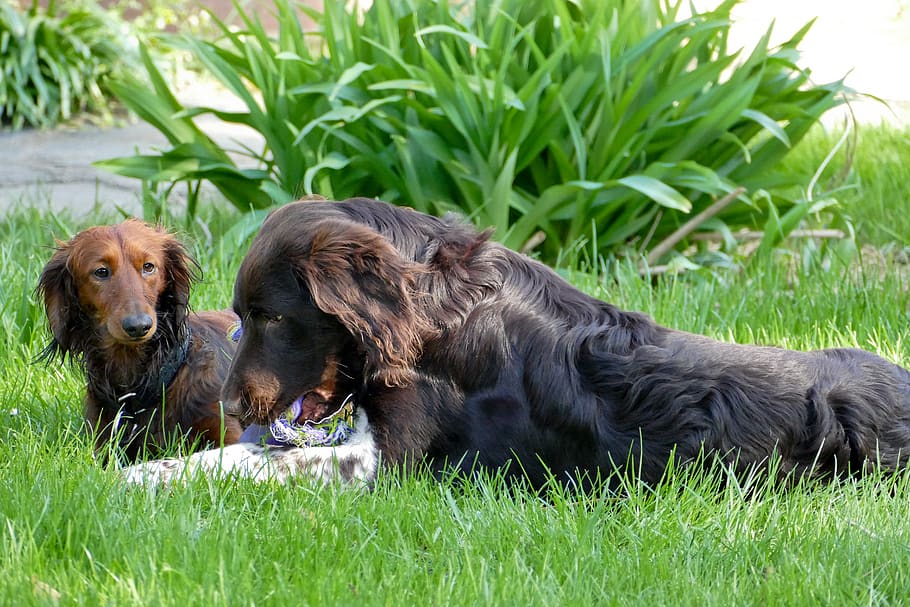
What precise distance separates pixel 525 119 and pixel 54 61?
6804 millimetres

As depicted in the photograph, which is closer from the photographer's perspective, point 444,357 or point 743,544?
point 743,544

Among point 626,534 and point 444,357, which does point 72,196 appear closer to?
point 444,357

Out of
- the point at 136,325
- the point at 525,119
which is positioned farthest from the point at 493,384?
the point at 525,119

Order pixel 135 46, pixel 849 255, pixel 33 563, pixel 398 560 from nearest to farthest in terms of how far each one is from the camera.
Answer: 1. pixel 33 563
2. pixel 398 560
3. pixel 849 255
4. pixel 135 46

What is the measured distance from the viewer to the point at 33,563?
2.47m

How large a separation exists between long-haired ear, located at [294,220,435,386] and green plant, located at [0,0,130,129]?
8.10m

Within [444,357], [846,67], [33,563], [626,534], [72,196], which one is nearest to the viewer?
[33,563]

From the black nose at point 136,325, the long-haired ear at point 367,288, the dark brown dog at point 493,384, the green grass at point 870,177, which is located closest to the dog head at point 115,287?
the black nose at point 136,325

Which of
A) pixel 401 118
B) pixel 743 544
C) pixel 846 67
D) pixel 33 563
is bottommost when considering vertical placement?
pixel 33 563

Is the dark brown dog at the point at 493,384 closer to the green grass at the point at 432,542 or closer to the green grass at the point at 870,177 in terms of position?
the green grass at the point at 432,542

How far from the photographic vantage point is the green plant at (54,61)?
34.6 ft

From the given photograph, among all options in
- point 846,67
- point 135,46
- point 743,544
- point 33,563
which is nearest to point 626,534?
point 743,544

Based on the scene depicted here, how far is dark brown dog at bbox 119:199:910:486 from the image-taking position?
317 centimetres

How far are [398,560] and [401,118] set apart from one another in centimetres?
407
